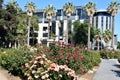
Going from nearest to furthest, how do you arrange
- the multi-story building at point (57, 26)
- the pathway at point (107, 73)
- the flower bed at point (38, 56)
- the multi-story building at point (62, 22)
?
the flower bed at point (38, 56)
the pathway at point (107, 73)
the multi-story building at point (57, 26)
the multi-story building at point (62, 22)

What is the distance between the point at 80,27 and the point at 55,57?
93.9 metres

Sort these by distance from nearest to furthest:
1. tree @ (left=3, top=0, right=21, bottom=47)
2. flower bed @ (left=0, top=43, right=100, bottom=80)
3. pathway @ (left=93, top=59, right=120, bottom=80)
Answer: flower bed @ (left=0, top=43, right=100, bottom=80) < pathway @ (left=93, top=59, right=120, bottom=80) < tree @ (left=3, top=0, right=21, bottom=47)

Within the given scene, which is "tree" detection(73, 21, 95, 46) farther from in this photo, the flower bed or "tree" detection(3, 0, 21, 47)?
the flower bed

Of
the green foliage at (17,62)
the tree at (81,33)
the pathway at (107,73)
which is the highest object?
the tree at (81,33)

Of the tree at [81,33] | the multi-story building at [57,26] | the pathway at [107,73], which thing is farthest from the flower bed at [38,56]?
the multi-story building at [57,26]

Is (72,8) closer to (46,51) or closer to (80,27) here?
(80,27)

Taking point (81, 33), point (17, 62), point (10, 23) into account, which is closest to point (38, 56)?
point (17, 62)

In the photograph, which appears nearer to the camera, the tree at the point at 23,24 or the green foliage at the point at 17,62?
the green foliage at the point at 17,62

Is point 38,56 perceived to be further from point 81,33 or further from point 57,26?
point 57,26

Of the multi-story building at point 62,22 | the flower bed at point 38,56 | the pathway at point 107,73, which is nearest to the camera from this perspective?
the flower bed at point 38,56

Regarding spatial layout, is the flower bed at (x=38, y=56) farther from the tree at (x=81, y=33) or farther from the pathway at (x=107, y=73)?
the tree at (x=81, y=33)

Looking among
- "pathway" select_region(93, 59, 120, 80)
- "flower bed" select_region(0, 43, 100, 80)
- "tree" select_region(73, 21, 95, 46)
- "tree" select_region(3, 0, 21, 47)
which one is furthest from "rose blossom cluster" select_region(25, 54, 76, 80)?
"tree" select_region(73, 21, 95, 46)

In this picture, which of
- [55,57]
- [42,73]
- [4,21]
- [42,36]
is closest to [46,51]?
[55,57]

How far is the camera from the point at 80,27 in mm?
112688
